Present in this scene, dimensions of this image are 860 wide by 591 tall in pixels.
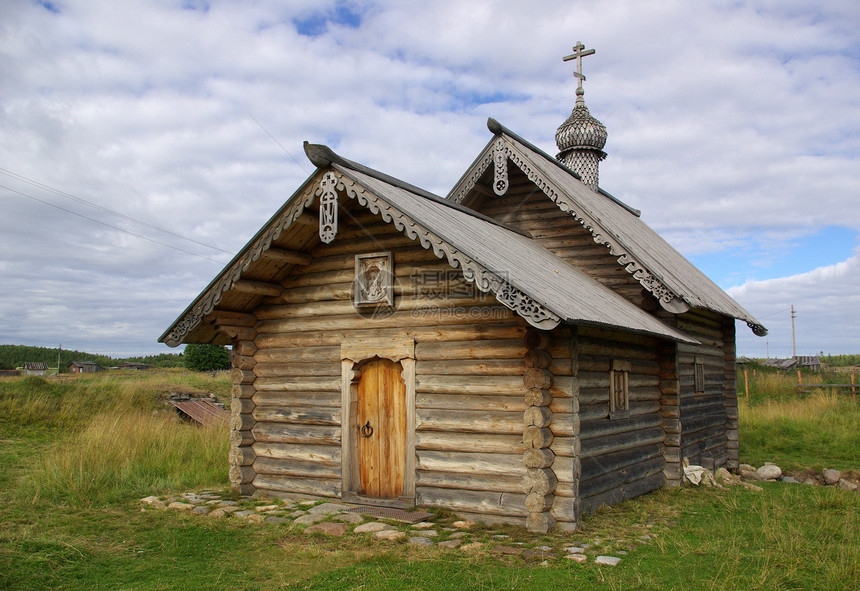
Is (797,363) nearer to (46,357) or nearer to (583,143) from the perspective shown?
(583,143)

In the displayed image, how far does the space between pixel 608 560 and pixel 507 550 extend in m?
1.07

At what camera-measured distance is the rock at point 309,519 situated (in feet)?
28.3

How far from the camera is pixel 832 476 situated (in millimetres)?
13852

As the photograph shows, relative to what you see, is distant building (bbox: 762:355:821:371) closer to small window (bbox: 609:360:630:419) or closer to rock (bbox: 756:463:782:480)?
rock (bbox: 756:463:782:480)

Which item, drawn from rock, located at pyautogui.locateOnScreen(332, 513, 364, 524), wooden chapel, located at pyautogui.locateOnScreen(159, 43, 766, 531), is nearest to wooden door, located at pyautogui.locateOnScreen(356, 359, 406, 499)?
wooden chapel, located at pyautogui.locateOnScreen(159, 43, 766, 531)

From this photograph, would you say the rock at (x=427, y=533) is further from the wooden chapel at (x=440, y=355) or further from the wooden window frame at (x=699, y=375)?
the wooden window frame at (x=699, y=375)

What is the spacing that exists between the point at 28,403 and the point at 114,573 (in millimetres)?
13618

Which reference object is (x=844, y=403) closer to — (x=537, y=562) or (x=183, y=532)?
(x=537, y=562)

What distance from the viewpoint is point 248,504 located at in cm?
998

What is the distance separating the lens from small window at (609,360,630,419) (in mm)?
9953

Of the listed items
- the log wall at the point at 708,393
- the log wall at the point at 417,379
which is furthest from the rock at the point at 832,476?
the log wall at the point at 417,379

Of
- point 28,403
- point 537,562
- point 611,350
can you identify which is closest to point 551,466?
point 537,562

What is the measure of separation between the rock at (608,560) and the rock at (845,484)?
28.6 ft

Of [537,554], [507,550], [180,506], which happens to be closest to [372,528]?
[507,550]
